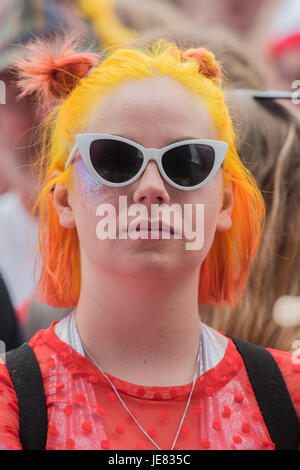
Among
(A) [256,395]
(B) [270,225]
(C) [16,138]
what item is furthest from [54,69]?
(A) [256,395]

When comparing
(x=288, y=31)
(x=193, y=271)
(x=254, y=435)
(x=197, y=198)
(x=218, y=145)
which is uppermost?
(x=288, y=31)

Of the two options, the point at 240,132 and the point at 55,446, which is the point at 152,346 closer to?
the point at 55,446

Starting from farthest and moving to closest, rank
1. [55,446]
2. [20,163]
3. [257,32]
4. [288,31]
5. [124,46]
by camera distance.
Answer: [257,32]
[288,31]
[20,163]
[124,46]
[55,446]

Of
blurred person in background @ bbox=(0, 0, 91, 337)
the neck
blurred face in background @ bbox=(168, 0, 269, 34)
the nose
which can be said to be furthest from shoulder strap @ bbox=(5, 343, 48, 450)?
blurred face in background @ bbox=(168, 0, 269, 34)

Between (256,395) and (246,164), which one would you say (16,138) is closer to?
(246,164)

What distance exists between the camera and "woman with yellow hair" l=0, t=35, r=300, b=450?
111cm

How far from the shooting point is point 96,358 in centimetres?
120

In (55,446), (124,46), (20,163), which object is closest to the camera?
(55,446)

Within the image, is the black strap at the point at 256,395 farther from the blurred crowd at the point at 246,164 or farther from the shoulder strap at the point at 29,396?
the blurred crowd at the point at 246,164

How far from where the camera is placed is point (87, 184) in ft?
3.85

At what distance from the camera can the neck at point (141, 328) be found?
1.18m

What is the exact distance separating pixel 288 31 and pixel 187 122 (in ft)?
5.86

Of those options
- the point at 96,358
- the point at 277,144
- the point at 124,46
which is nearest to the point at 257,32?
the point at 277,144

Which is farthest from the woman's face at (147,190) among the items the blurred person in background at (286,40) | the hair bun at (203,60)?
the blurred person in background at (286,40)
